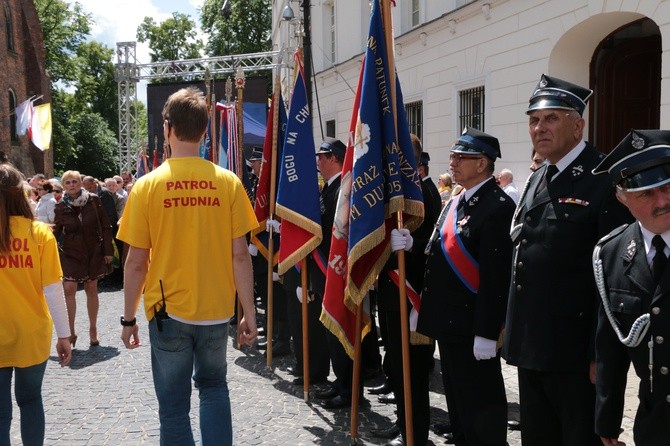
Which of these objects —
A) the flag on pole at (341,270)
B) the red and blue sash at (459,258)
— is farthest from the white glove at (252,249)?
the red and blue sash at (459,258)

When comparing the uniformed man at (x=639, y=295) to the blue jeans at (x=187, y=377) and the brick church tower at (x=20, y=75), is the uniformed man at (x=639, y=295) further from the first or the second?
the brick church tower at (x=20, y=75)

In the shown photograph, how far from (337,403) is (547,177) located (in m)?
2.98

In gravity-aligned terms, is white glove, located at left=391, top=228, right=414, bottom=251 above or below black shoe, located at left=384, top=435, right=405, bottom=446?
above

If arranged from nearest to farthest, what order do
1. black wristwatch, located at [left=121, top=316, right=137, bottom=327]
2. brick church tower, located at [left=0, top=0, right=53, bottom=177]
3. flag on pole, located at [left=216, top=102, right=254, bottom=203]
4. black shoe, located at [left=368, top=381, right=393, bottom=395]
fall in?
black wristwatch, located at [left=121, top=316, right=137, bottom=327], black shoe, located at [left=368, top=381, right=393, bottom=395], flag on pole, located at [left=216, top=102, right=254, bottom=203], brick church tower, located at [left=0, top=0, right=53, bottom=177]

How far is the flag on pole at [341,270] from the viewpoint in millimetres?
4570

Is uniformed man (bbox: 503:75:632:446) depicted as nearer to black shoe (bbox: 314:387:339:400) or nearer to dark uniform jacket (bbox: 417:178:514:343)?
dark uniform jacket (bbox: 417:178:514:343)

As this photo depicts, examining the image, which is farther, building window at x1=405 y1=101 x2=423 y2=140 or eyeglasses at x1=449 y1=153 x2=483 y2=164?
building window at x1=405 y1=101 x2=423 y2=140

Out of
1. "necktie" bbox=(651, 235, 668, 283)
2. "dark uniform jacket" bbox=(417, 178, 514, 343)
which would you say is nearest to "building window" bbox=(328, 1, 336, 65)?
"dark uniform jacket" bbox=(417, 178, 514, 343)

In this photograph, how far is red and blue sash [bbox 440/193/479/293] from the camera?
372cm

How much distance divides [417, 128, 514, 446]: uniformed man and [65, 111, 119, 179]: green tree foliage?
155 feet

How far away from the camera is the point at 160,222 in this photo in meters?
3.35

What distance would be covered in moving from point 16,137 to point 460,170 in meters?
29.4

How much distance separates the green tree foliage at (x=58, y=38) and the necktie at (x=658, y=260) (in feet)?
145

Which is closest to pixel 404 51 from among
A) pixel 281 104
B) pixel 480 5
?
pixel 480 5
